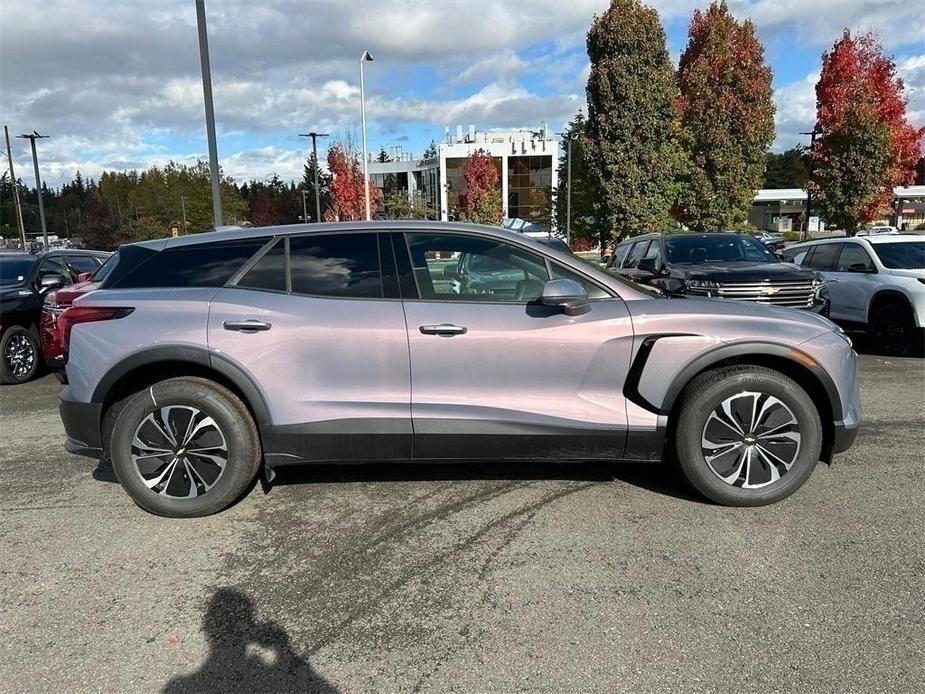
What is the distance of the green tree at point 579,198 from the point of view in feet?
72.8

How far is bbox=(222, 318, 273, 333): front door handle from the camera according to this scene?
12.6 ft

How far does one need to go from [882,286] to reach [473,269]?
7.59 meters

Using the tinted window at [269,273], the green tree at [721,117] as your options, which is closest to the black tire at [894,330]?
the tinted window at [269,273]

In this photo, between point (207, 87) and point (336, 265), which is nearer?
point (336, 265)

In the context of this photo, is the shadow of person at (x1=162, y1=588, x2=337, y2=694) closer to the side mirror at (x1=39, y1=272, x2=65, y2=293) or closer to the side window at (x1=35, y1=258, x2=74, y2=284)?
the side mirror at (x1=39, y1=272, x2=65, y2=293)

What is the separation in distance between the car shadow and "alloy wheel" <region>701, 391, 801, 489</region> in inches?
16.9

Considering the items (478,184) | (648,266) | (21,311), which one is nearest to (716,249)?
(648,266)

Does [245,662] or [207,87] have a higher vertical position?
[207,87]

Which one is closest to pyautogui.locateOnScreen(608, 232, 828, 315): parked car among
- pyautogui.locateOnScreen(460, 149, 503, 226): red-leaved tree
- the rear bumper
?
the rear bumper

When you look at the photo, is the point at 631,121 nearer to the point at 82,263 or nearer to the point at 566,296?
the point at 82,263

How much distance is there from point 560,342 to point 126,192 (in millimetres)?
74533

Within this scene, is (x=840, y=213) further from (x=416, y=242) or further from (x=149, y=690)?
(x=149, y=690)

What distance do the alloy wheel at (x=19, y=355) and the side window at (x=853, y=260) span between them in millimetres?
11381

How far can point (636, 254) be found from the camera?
1098cm
